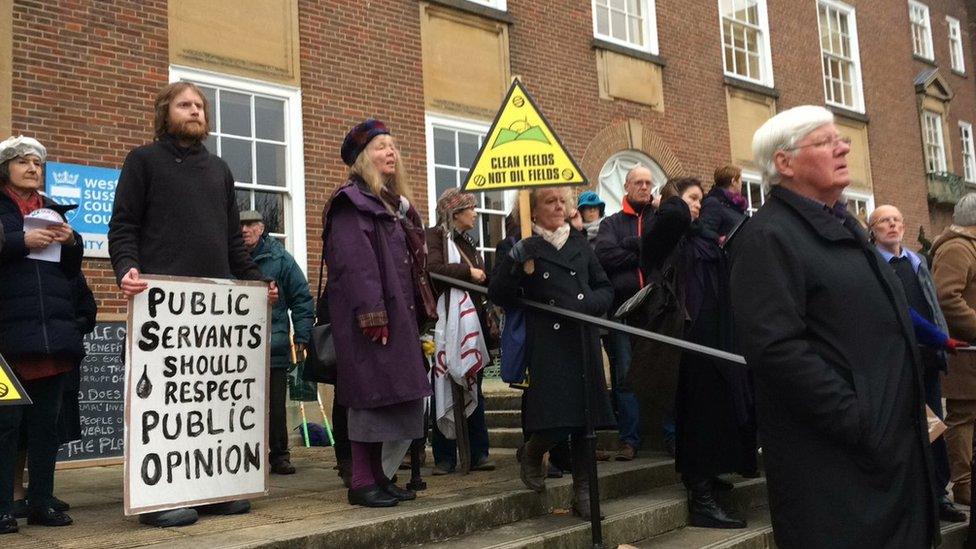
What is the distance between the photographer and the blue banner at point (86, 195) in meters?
7.19

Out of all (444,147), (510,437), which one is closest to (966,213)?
(510,437)

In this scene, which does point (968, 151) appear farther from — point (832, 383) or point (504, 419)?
point (832, 383)

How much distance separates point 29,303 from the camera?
4156mm

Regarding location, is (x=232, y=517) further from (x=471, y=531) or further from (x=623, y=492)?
(x=623, y=492)

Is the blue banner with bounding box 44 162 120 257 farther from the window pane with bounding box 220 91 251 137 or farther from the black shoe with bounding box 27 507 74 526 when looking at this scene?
the black shoe with bounding box 27 507 74 526

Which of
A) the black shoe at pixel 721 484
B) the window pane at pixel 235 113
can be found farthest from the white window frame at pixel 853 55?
the black shoe at pixel 721 484

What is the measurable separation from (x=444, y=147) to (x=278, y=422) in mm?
4838

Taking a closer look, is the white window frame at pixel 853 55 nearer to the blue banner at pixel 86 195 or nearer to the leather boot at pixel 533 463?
the blue banner at pixel 86 195

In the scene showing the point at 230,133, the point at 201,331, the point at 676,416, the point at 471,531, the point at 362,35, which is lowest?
the point at 471,531

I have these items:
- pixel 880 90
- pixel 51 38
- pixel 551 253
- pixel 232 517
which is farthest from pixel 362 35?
pixel 880 90

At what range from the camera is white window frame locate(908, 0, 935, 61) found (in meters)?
19.8

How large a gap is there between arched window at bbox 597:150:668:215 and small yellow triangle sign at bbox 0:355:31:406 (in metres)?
9.46

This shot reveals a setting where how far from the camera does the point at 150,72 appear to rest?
786 cm

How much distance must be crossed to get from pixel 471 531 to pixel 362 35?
6387 mm
